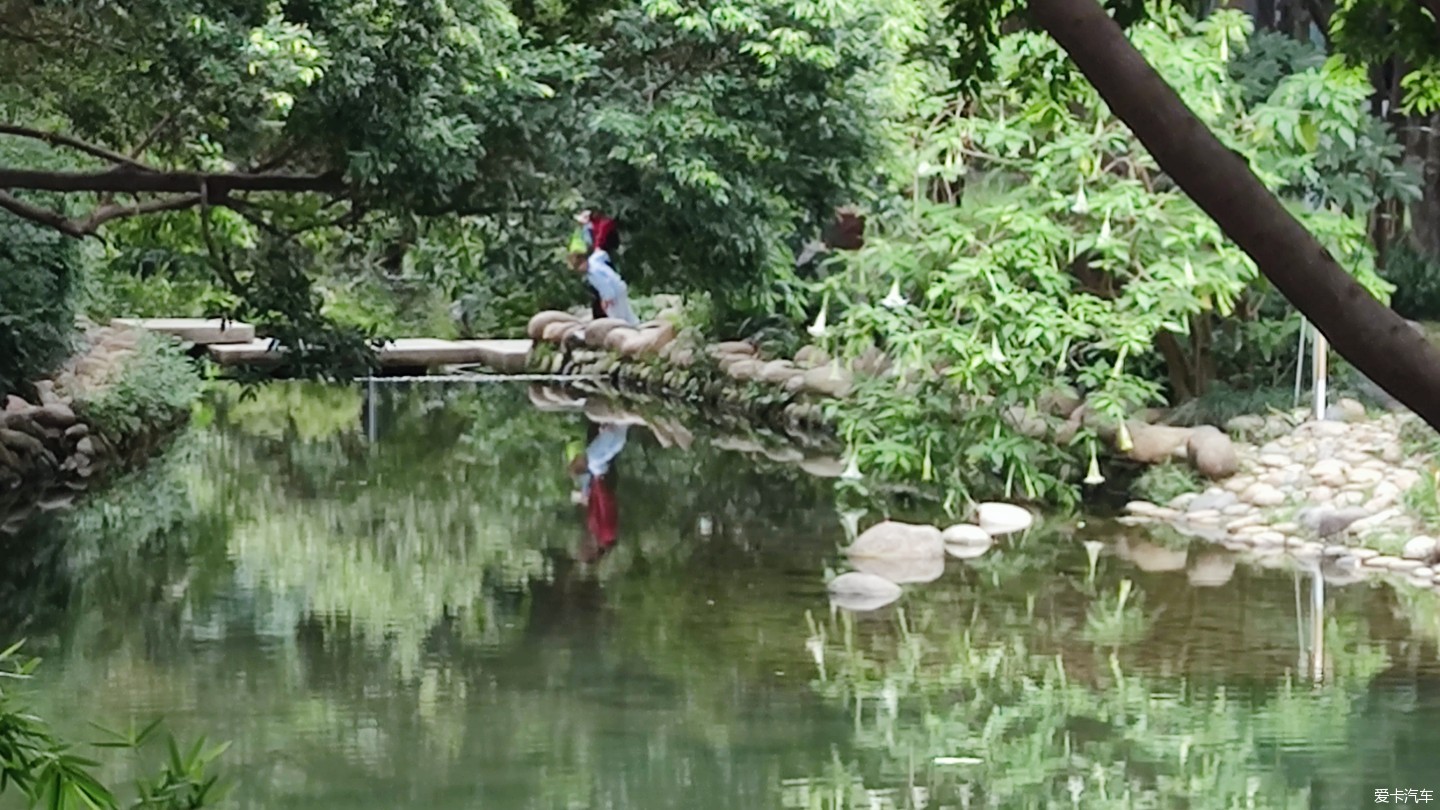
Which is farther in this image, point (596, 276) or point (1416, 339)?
point (596, 276)

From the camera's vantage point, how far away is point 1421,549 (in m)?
9.35

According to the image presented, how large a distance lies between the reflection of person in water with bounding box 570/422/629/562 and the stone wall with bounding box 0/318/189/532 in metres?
3.14

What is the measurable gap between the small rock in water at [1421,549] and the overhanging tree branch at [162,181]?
5.38 meters

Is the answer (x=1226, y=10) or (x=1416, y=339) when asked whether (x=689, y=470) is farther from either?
(x=1416, y=339)

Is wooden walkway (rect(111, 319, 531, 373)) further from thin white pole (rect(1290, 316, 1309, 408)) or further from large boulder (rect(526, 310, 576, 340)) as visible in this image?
thin white pole (rect(1290, 316, 1309, 408))

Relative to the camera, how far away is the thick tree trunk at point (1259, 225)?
76.5 inches

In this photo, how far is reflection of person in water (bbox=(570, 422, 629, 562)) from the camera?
10539 mm

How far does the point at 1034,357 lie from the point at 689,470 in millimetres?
4053

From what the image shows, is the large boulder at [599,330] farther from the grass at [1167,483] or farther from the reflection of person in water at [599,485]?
the grass at [1167,483]

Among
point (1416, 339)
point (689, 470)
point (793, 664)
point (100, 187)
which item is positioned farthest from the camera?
point (689, 470)

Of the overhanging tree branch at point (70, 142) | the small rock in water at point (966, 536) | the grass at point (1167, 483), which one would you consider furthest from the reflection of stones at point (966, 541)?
the overhanging tree branch at point (70, 142)

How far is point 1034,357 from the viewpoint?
10.3m

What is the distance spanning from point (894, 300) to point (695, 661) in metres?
3.65

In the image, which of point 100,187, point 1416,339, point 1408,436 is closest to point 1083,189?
point 1408,436
